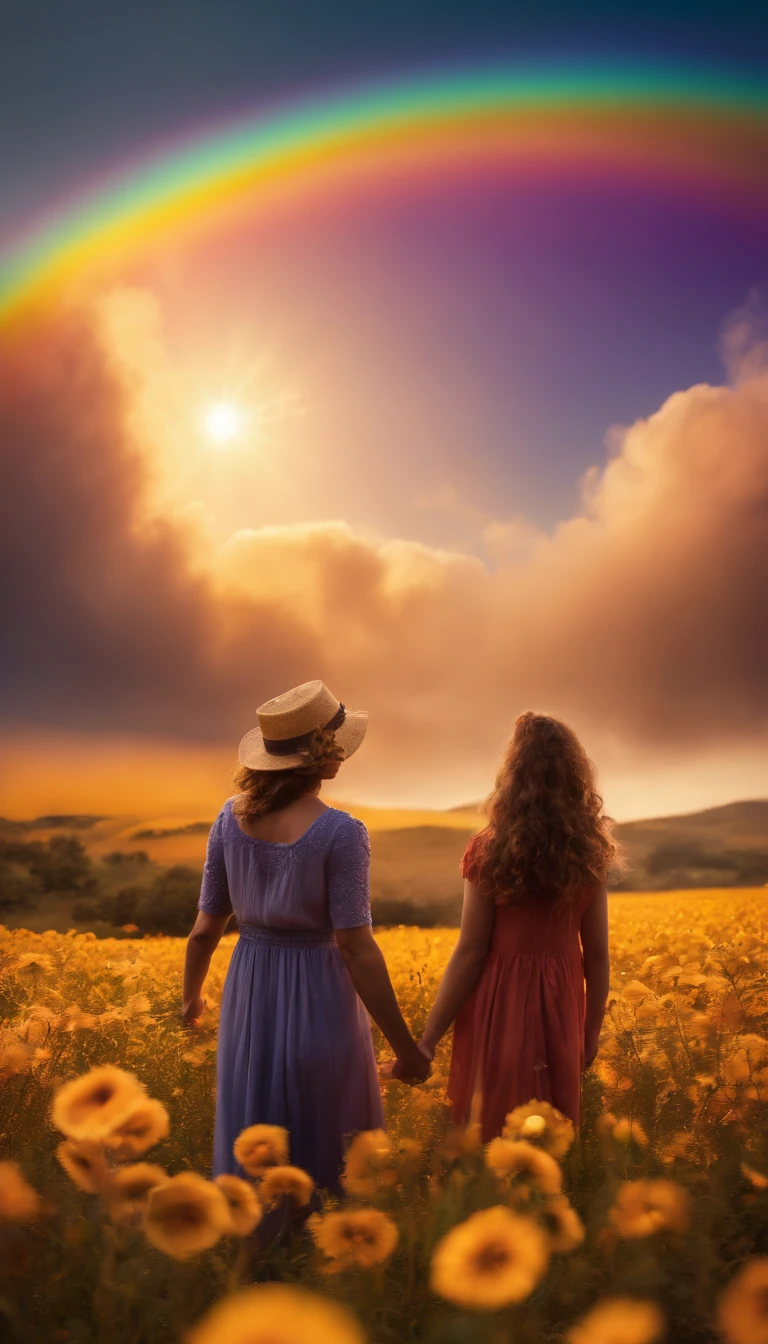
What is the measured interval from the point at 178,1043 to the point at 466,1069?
4.45 ft

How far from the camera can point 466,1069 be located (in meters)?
3.47

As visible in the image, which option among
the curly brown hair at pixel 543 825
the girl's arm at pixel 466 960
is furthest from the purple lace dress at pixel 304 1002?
the curly brown hair at pixel 543 825

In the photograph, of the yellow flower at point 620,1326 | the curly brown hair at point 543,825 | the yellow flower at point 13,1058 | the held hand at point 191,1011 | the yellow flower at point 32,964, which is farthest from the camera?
the yellow flower at point 32,964

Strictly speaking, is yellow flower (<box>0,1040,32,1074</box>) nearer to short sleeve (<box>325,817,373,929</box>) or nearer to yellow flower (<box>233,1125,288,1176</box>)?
short sleeve (<box>325,817,373,929</box>)

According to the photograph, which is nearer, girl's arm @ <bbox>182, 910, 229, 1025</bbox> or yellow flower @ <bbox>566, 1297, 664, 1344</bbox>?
yellow flower @ <bbox>566, 1297, 664, 1344</bbox>

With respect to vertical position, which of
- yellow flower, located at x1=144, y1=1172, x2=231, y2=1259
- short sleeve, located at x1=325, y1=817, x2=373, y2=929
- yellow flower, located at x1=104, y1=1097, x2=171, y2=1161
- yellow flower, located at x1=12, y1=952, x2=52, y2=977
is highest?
short sleeve, located at x1=325, y1=817, x2=373, y2=929

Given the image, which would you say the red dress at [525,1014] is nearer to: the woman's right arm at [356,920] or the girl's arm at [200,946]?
the woman's right arm at [356,920]

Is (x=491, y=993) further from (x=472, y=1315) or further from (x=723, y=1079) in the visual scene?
(x=472, y=1315)

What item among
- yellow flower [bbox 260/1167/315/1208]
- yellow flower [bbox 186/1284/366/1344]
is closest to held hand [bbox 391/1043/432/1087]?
yellow flower [bbox 260/1167/315/1208]

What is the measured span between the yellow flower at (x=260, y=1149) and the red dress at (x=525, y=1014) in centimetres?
146

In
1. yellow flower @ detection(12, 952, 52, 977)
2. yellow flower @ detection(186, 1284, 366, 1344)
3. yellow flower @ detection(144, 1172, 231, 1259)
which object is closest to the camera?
yellow flower @ detection(186, 1284, 366, 1344)

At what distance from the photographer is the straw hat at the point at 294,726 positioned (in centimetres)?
316

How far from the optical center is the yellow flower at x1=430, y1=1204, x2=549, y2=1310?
1.31 metres

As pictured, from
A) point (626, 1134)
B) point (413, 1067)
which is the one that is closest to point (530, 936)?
point (413, 1067)
